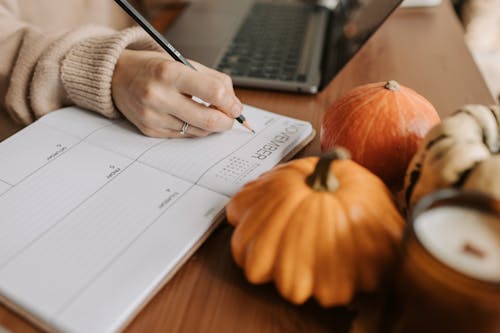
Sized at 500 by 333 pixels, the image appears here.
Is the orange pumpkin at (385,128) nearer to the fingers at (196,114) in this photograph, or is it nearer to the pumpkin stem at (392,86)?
the pumpkin stem at (392,86)

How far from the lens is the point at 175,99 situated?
0.53 m

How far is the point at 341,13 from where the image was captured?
916mm

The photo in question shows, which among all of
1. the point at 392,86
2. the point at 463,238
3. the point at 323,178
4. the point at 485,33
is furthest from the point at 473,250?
the point at 485,33

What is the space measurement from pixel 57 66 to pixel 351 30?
0.49m

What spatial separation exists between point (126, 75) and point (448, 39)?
2.07 ft

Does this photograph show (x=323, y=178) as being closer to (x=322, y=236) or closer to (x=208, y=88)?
(x=322, y=236)

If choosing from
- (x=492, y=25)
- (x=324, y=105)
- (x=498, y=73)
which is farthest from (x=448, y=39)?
(x=492, y=25)

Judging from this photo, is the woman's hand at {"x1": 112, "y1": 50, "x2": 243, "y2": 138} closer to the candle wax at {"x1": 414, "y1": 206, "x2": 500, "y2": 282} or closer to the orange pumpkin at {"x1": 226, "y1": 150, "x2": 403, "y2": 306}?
the orange pumpkin at {"x1": 226, "y1": 150, "x2": 403, "y2": 306}

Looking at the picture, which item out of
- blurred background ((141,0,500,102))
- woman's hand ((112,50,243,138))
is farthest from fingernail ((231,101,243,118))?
blurred background ((141,0,500,102))

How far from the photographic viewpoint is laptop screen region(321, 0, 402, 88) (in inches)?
25.4

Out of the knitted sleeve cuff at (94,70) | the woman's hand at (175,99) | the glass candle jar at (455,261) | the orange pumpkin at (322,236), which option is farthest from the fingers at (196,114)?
the glass candle jar at (455,261)

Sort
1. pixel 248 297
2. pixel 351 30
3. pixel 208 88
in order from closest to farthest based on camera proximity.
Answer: pixel 248 297 → pixel 208 88 → pixel 351 30

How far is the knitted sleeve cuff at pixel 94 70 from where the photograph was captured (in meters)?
0.57

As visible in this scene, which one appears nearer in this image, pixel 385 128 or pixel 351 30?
pixel 385 128
